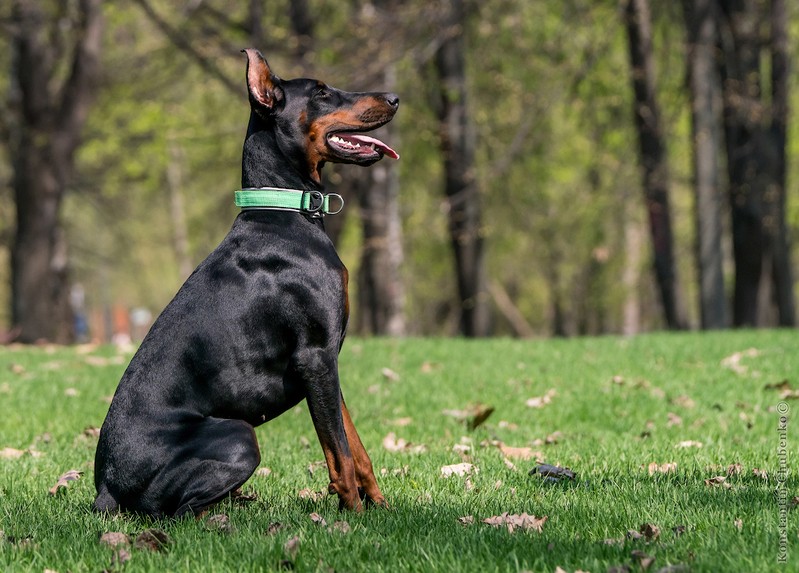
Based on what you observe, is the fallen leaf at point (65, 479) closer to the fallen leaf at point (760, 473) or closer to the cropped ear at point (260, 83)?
the cropped ear at point (260, 83)

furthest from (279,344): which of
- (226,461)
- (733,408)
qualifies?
(733,408)

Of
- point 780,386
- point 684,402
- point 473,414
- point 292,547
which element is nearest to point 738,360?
point 780,386

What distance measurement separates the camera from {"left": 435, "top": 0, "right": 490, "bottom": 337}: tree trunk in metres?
17.7

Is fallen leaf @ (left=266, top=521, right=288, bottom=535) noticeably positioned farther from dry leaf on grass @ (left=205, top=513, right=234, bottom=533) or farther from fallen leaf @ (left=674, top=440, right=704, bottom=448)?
fallen leaf @ (left=674, top=440, right=704, bottom=448)

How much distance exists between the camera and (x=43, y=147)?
58.3 ft

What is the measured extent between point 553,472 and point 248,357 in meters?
1.79

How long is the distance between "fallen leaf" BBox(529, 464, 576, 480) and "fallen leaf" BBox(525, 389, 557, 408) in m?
2.73

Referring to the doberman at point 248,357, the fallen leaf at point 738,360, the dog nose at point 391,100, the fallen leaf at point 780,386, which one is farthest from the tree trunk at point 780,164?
the doberman at point 248,357

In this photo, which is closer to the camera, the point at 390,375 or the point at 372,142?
the point at 372,142

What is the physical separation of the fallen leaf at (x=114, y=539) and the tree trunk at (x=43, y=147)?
14.5 meters

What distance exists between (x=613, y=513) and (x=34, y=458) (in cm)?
370

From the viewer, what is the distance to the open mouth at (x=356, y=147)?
4.87 metres

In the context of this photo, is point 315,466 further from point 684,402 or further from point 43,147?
point 43,147

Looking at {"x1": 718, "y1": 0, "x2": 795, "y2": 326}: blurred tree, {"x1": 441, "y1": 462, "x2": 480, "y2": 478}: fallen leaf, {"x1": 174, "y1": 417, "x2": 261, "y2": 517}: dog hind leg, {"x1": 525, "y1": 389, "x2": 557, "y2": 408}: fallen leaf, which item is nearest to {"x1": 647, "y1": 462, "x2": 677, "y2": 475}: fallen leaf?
{"x1": 441, "y1": 462, "x2": 480, "y2": 478}: fallen leaf
